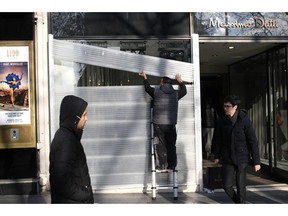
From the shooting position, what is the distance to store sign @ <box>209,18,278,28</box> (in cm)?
814

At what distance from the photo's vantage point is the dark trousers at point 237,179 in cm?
600

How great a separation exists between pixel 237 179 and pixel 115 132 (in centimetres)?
265

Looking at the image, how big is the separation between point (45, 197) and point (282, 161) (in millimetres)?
4973

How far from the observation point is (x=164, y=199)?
742cm

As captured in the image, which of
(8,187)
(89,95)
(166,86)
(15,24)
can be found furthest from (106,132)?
(15,24)

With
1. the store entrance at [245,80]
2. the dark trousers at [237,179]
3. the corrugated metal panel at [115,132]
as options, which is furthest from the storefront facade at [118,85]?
the dark trousers at [237,179]

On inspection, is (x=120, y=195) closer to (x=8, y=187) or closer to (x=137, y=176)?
(x=137, y=176)

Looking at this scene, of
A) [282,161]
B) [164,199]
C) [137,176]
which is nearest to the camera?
[164,199]

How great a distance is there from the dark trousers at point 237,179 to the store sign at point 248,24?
3138 millimetres

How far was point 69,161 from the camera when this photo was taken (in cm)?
335

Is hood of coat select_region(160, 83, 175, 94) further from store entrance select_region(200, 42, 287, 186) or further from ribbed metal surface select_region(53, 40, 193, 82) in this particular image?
store entrance select_region(200, 42, 287, 186)

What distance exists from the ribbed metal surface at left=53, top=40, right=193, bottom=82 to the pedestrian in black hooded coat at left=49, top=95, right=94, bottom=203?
14.5ft

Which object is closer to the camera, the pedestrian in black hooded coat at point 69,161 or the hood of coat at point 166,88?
the pedestrian in black hooded coat at point 69,161

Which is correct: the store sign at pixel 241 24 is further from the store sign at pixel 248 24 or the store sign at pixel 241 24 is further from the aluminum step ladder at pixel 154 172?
the aluminum step ladder at pixel 154 172
